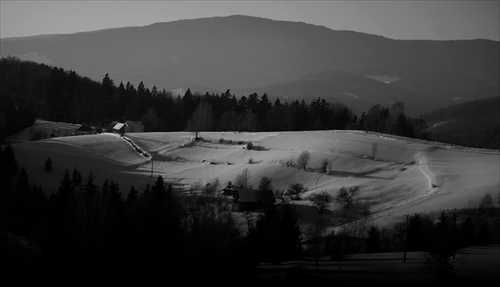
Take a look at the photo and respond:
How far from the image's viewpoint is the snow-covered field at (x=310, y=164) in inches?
2245

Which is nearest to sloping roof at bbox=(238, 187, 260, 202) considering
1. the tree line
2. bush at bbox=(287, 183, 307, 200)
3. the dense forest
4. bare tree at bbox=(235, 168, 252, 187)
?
bush at bbox=(287, 183, 307, 200)

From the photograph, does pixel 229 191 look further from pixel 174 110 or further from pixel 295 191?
pixel 174 110

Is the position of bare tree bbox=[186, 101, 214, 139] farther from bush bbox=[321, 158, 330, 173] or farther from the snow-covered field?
bush bbox=[321, 158, 330, 173]

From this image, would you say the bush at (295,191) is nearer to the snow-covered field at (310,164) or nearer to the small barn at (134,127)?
the snow-covered field at (310,164)

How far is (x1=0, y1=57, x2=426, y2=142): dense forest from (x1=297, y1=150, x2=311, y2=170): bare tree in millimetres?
41520

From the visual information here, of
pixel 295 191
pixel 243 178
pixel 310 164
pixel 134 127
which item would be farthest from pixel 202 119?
pixel 295 191

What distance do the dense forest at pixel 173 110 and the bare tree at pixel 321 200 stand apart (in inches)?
2250

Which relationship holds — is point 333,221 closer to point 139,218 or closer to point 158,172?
point 139,218

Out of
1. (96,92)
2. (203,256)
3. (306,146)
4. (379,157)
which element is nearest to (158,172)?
(306,146)

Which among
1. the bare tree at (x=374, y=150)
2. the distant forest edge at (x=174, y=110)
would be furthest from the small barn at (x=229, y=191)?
the distant forest edge at (x=174, y=110)

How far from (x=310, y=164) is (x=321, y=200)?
1687cm

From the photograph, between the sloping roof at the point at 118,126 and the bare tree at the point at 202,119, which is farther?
the bare tree at the point at 202,119

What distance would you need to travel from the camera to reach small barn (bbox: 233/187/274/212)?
184 ft

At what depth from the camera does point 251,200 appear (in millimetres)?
57062
